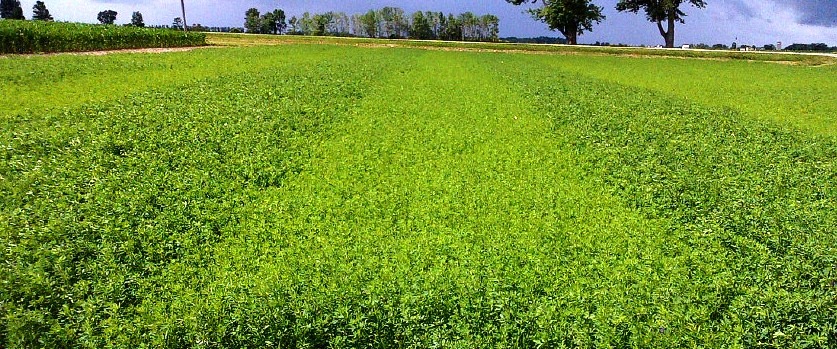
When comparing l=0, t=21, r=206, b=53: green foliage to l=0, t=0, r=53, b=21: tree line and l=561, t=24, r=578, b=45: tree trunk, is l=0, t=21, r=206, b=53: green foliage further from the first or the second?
l=0, t=0, r=53, b=21: tree line

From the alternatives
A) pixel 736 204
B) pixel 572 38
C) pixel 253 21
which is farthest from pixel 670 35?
pixel 253 21

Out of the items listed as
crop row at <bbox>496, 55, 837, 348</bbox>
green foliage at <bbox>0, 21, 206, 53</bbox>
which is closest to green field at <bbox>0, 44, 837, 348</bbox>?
crop row at <bbox>496, 55, 837, 348</bbox>

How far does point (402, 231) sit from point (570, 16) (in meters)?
69.8

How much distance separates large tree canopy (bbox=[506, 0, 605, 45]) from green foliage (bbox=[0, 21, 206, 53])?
46.6 metres

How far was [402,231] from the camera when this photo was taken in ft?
19.0

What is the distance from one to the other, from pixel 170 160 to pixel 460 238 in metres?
5.10

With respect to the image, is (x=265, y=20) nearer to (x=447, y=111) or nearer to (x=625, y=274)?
(x=447, y=111)

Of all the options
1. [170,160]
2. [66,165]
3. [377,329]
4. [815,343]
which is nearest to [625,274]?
[815,343]

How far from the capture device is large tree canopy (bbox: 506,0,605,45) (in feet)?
226

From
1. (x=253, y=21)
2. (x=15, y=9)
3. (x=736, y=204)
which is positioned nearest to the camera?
(x=736, y=204)

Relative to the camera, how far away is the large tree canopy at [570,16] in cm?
6894

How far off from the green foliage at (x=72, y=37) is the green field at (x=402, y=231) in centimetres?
2054

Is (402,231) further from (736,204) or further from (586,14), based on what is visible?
(586,14)

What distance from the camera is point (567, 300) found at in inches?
174
